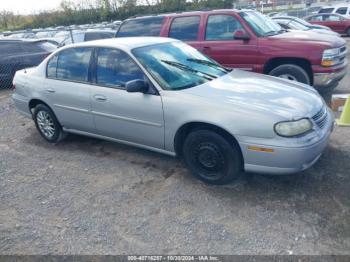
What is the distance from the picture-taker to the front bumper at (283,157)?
309 cm

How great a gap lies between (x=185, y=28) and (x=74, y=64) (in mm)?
3101

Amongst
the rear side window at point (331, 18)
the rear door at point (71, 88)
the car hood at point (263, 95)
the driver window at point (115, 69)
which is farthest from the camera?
the rear side window at point (331, 18)

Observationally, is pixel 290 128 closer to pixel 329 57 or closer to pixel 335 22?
pixel 329 57

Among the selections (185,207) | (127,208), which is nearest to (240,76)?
(185,207)

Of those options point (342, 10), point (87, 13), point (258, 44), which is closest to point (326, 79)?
point (258, 44)

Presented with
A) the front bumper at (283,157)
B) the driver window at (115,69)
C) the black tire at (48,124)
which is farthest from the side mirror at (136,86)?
the black tire at (48,124)

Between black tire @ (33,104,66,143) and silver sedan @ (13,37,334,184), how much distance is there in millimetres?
47

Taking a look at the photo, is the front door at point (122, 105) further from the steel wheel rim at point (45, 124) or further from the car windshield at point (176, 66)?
the steel wheel rim at point (45, 124)

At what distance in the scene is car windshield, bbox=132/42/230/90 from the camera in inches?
150

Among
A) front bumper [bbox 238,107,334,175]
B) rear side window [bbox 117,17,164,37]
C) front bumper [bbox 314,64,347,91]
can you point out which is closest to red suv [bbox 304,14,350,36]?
front bumper [bbox 314,64,347,91]

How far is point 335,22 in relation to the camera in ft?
61.9

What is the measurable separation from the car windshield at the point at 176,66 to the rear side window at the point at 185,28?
Result: 2.41 metres

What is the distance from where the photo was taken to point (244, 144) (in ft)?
10.6

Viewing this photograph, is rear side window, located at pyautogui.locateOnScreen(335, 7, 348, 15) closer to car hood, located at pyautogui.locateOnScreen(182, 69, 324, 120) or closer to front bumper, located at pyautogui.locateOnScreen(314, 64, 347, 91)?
front bumper, located at pyautogui.locateOnScreen(314, 64, 347, 91)
